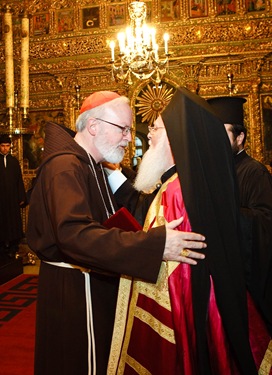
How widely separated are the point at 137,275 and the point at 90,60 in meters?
9.23

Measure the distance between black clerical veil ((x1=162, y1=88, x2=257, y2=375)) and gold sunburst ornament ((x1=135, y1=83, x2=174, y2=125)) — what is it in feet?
Result: 26.6

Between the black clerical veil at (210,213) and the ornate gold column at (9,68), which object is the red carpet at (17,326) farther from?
the ornate gold column at (9,68)

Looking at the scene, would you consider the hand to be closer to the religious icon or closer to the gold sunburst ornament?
the gold sunburst ornament

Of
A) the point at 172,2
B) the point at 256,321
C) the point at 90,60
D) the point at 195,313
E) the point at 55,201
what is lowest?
the point at 256,321

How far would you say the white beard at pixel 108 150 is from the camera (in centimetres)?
249

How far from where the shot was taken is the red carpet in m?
4.18

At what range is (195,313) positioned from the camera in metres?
2.00

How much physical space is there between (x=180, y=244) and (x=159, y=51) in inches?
344

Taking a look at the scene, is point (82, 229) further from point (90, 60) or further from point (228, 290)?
point (90, 60)

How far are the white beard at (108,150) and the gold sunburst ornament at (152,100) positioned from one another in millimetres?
7657

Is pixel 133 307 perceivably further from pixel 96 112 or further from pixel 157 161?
pixel 96 112

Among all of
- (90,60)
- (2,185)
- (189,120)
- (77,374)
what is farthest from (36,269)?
(189,120)

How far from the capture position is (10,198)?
8.98 meters

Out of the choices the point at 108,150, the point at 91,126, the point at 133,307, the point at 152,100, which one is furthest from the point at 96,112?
the point at 152,100
